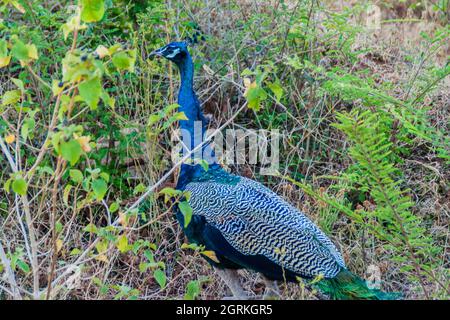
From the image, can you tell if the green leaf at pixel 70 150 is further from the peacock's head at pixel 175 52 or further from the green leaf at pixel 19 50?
the peacock's head at pixel 175 52

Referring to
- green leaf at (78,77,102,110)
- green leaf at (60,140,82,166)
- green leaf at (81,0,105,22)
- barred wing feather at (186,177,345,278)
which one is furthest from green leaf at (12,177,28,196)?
barred wing feather at (186,177,345,278)

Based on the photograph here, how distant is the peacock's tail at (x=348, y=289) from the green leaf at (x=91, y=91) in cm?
150

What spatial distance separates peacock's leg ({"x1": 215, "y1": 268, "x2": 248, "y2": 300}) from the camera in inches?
155

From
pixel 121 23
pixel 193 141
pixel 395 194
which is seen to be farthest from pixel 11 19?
pixel 395 194

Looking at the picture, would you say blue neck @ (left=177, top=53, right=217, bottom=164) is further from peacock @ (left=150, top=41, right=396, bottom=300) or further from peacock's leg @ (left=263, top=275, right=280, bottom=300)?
peacock's leg @ (left=263, top=275, right=280, bottom=300)

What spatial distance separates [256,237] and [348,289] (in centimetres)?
48

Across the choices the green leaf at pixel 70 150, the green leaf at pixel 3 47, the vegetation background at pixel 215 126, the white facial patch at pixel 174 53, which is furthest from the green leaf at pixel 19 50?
the white facial patch at pixel 174 53

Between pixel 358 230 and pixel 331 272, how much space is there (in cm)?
91

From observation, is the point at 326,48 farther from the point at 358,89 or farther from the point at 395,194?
the point at 395,194

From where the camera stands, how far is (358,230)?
4.55 m

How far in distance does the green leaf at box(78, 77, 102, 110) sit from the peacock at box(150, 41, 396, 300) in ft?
3.69

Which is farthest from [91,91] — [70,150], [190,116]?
[190,116]

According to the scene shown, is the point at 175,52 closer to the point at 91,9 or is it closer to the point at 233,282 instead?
the point at 233,282

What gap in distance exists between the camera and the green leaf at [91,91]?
2639mm
